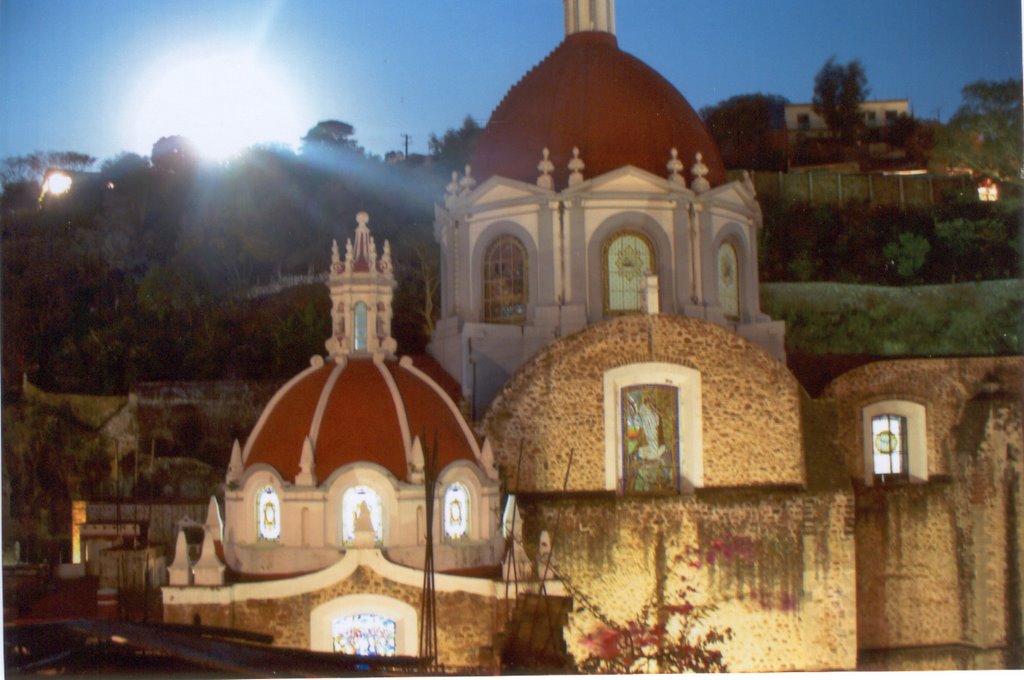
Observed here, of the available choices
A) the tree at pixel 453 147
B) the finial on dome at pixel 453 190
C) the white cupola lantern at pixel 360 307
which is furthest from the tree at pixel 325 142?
the white cupola lantern at pixel 360 307

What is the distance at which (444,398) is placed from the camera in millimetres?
20016

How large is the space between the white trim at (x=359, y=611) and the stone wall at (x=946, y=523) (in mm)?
8800

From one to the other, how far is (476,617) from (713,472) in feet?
15.9

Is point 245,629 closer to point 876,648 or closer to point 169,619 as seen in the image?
point 169,619

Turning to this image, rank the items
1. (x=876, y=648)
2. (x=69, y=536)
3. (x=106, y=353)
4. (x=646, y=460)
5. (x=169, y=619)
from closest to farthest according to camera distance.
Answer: (x=169, y=619)
(x=646, y=460)
(x=876, y=648)
(x=69, y=536)
(x=106, y=353)

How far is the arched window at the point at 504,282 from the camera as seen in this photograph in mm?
24781

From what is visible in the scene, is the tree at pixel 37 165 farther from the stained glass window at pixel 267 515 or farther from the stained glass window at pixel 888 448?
the stained glass window at pixel 888 448

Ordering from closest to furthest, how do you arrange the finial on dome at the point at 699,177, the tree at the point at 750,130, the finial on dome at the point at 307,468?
the finial on dome at the point at 307,468
the finial on dome at the point at 699,177
the tree at the point at 750,130

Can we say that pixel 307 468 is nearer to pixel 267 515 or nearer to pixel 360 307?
pixel 267 515

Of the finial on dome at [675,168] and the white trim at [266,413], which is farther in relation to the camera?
the finial on dome at [675,168]

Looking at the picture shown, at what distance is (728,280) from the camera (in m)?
25.8

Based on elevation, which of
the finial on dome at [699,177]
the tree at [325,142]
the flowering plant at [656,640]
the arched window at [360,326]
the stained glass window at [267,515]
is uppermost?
the tree at [325,142]

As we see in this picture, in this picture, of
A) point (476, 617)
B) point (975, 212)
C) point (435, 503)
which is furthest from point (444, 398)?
point (975, 212)

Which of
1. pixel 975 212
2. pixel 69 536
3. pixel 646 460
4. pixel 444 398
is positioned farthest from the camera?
pixel 975 212
